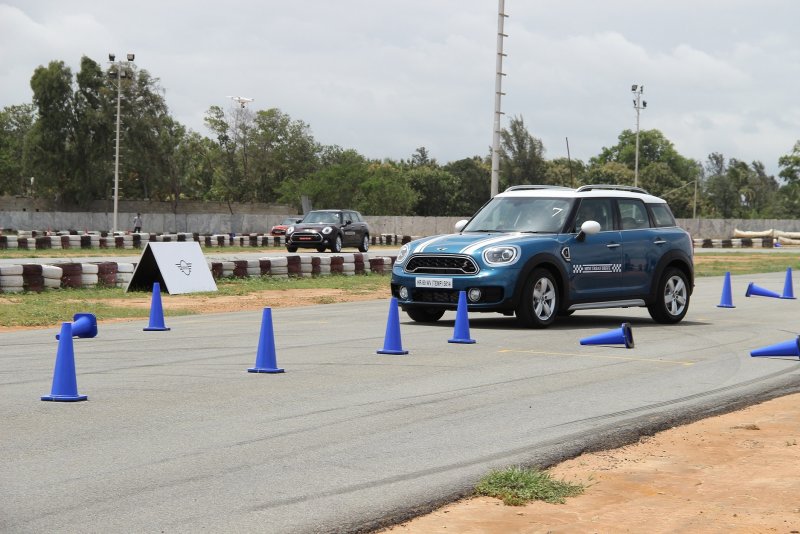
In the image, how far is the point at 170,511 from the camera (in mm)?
5641

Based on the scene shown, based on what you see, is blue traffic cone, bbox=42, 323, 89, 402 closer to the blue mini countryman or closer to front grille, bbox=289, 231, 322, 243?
the blue mini countryman

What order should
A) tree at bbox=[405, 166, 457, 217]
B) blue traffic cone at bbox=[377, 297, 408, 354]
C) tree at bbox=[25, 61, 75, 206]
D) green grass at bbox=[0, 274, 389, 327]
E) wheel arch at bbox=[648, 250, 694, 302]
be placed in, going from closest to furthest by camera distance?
1. blue traffic cone at bbox=[377, 297, 408, 354]
2. wheel arch at bbox=[648, 250, 694, 302]
3. green grass at bbox=[0, 274, 389, 327]
4. tree at bbox=[25, 61, 75, 206]
5. tree at bbox=[405, 166, 457, 217]

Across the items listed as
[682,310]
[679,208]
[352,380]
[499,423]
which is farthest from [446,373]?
[679,208]

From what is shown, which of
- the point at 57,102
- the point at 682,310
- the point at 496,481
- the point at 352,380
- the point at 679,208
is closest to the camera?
the point at 496,481

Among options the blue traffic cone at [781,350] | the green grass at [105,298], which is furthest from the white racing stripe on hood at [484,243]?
the green grass at [105,298]

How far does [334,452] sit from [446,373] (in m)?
3.85

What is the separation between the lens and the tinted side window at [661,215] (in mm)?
17141

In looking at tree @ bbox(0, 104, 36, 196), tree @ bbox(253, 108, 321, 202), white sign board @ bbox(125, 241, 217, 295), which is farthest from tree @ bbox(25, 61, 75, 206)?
white sign board @ bbox(125, 241, 217, 295)

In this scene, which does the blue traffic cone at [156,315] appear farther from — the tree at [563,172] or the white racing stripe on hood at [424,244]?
the tree at [563,172]

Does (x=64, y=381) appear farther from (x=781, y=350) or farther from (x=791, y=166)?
(x=791, y=166)

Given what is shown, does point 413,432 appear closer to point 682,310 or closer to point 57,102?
point 682,310

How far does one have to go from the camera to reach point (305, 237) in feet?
141

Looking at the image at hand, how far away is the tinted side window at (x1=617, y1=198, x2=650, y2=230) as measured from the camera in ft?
54.9

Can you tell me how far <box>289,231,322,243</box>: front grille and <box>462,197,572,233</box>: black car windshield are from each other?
87.3 ft
